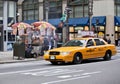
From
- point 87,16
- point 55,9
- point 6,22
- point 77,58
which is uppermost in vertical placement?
point 55,9

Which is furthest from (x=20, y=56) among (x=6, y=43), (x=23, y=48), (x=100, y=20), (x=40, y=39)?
(x=100, y=20)

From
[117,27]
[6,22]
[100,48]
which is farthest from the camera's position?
[117,27]

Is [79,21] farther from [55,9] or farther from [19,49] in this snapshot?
[19,49]

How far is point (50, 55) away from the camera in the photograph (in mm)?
20438

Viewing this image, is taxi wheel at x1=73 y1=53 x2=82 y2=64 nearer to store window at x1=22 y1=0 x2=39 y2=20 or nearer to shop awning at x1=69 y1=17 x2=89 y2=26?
shop awning at x1=69 y1=17 x2=89 y2=26

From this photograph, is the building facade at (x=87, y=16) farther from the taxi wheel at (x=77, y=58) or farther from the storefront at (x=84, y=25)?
the taxi wheel at (x=77, y=58)

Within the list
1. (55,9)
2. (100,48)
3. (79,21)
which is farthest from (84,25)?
(100,48)

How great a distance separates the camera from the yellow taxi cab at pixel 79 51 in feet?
65.7

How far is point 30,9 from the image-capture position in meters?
63.2

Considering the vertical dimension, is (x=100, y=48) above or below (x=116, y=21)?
below

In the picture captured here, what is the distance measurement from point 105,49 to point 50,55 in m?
4.19

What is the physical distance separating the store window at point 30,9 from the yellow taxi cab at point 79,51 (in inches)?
1564

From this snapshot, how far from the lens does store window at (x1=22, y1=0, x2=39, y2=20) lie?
62.4 meters

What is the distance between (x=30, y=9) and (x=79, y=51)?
142 feet
